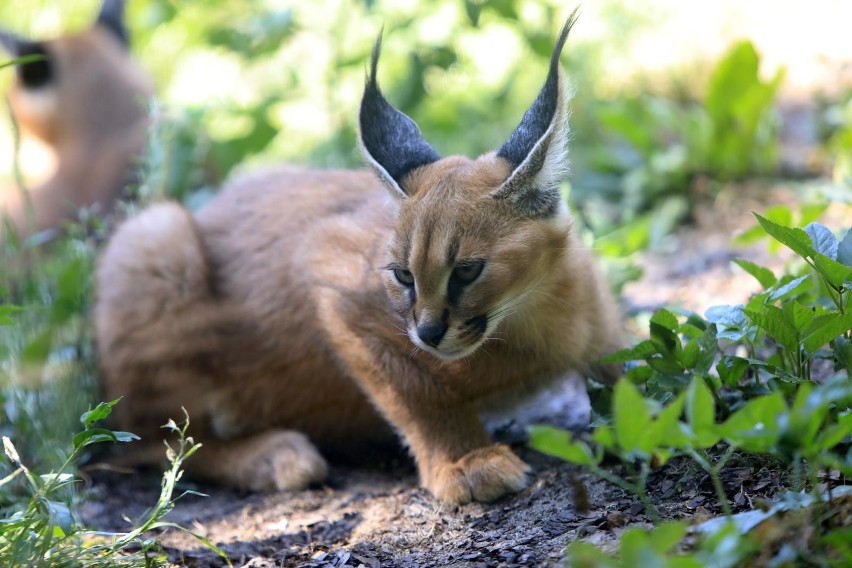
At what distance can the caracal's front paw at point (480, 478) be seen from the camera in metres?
3.75

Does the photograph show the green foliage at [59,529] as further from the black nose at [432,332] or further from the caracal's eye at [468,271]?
the caracal's eye at [468,271]

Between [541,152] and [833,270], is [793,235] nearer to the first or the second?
[833,270]

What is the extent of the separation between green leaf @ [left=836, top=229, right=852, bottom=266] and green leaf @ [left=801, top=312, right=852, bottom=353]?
0.24 m

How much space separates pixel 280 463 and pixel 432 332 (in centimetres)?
145

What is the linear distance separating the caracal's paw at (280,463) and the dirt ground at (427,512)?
0.06m

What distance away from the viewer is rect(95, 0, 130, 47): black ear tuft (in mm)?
8391

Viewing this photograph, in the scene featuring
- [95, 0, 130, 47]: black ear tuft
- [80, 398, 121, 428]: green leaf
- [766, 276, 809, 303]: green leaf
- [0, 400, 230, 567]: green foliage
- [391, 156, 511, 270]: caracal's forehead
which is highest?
[95, 0, 130, 47]: black ear tuft

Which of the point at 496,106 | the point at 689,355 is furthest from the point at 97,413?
Result: the point at 496,106

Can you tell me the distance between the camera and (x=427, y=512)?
3801 millimetres

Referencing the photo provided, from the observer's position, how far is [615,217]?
664 centimetres

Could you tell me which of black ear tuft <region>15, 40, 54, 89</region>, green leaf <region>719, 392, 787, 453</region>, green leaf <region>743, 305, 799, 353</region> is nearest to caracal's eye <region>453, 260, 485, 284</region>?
green leaf <region>743, 305, 799, 353</region>

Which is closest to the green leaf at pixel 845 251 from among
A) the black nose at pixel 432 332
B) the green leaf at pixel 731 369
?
the green leaf at pixel 731 369

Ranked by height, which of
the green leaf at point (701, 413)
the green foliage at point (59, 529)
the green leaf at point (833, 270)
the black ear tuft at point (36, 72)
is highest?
the black ear tuft at point (36, 72)

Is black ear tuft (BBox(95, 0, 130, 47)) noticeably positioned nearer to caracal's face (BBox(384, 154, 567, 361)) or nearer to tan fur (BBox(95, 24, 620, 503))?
tan fur (BBox(95, 24, 620, 503))
